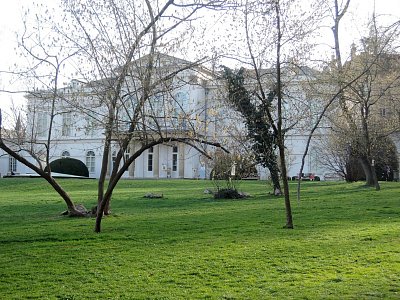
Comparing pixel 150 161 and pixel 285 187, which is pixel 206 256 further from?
pixel 150 161

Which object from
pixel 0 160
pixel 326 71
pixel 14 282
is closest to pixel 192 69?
pixel 14 282

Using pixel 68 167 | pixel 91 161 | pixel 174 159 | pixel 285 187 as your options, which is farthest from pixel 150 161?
pixel 285 187

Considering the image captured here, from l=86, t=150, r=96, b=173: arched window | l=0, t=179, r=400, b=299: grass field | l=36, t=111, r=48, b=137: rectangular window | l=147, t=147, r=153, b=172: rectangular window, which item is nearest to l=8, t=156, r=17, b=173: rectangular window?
l=86, t=150, r=96, b=173: arched window

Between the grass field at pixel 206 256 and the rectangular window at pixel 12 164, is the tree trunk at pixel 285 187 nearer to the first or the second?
the grass field at pixel 206 256

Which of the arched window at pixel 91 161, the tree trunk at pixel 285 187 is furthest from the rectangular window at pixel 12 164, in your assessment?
the tree trunk at pixel 285 187

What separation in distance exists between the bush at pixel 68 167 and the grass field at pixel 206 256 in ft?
114

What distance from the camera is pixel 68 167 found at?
2020 inches

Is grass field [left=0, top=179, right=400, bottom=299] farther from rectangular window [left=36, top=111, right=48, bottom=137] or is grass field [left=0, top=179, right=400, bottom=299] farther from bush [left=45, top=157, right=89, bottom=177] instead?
bush [left=45, top=157, right=89, bottom=177]

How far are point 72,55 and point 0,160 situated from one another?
51.9 meters

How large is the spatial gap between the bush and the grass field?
114 feet

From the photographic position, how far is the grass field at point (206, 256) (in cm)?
724

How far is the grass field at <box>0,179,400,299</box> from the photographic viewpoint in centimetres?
724

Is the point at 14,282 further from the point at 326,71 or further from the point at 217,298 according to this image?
the point at 326,71

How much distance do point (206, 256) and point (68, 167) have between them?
43.6 m
